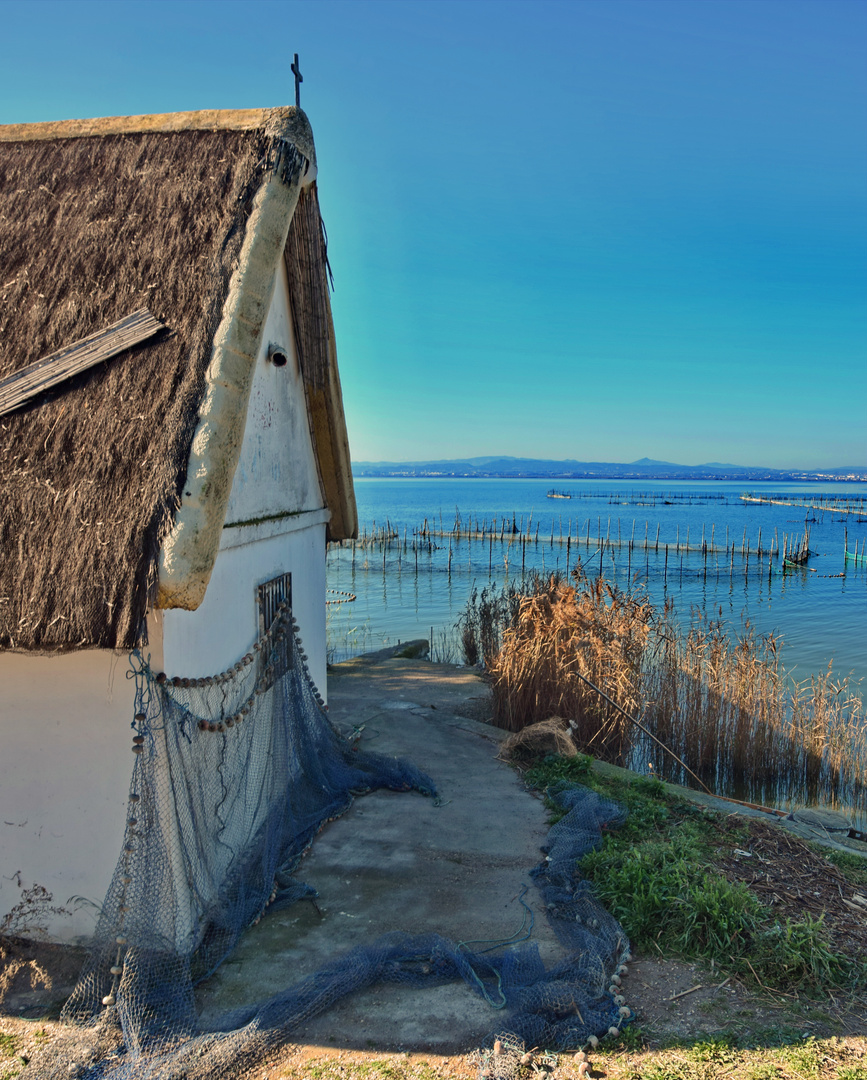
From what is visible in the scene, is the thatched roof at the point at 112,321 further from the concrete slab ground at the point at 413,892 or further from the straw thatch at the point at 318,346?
the concrete slab ground at the point at 413,892

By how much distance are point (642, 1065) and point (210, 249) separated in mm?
5071

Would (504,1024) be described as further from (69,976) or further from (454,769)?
(454,769)

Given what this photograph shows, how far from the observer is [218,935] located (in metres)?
4.25

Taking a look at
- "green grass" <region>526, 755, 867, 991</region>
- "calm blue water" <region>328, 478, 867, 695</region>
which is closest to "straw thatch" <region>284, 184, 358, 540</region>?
"green grass" <region>526, 755, 867, 991</region>

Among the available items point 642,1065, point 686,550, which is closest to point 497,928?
point 642,1065

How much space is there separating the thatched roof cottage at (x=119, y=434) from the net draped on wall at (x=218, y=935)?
25 centimetres

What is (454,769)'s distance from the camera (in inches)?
290

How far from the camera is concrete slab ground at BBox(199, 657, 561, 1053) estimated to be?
3652 millimetres

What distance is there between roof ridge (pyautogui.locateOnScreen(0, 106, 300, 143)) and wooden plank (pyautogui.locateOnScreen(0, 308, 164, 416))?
2054 millimetres

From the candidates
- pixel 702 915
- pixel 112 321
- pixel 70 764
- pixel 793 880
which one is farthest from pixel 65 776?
pixel 793 880

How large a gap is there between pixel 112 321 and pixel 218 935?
3.71m

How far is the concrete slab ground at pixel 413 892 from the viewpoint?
144 inches

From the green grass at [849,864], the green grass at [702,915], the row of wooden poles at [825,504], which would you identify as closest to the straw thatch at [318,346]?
the green grass at [702,915]

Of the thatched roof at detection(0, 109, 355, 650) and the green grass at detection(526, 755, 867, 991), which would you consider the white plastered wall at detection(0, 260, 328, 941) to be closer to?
the thatched roof at detection(0, 109, 355, 650)
